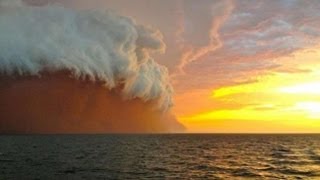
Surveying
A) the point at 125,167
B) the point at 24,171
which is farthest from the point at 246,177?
the point at 24,171

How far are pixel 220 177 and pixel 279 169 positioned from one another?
475 inches

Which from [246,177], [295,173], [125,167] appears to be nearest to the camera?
[246,177]

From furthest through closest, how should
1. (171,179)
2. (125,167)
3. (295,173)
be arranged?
(125,167) → (295,173) → (171,179)

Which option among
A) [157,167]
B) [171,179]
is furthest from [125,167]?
[171,179]

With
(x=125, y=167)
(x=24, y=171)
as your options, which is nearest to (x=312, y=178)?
(x=125, y=167)

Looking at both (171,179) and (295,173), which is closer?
(171,179)

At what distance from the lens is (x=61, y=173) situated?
43562mm

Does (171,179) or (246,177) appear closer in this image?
(171,179)

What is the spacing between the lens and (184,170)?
49062mm

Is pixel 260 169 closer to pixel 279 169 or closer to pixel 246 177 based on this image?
pixel 279 169

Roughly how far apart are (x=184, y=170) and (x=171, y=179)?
26.8ft

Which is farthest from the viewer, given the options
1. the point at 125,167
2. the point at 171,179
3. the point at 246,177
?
the point at 125,167

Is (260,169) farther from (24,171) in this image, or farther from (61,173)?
(24,171)

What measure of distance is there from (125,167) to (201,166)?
10.0 m
